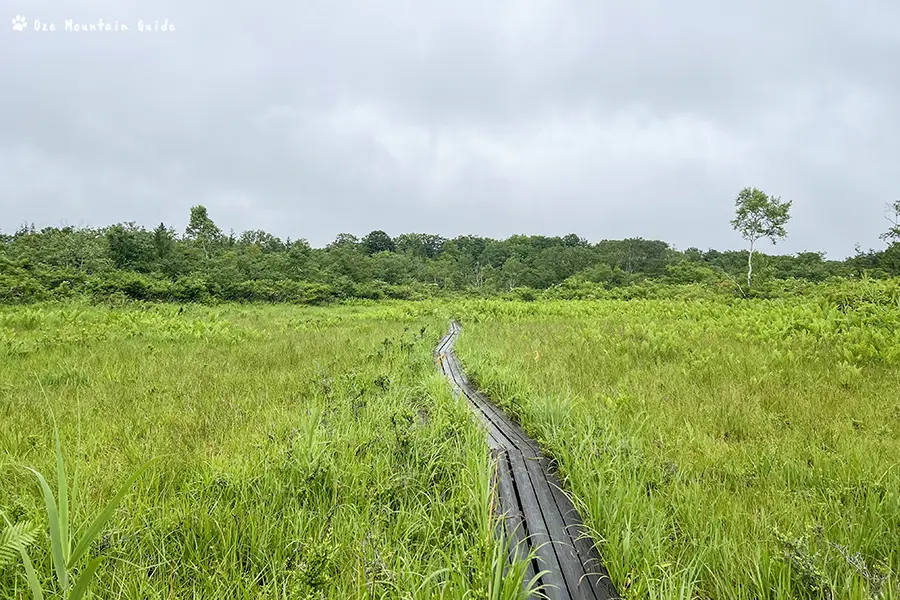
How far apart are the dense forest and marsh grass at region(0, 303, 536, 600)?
18.2m

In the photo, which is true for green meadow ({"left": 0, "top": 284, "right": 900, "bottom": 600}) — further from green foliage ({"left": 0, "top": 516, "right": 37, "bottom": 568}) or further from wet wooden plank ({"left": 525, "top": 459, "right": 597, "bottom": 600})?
wet wooden plank ({"left": 525, "top": 459, "right": 597, "bottom": 600})

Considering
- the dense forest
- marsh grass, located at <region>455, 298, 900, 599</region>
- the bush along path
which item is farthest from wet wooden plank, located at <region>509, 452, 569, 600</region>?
the dense forest

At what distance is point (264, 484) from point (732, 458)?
3.66 m

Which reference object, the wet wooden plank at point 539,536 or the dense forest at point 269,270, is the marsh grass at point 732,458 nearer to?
the wet wooden plank at point 539,536

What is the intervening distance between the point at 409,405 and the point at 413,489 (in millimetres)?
1829

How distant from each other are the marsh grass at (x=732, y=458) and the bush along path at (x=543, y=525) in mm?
126

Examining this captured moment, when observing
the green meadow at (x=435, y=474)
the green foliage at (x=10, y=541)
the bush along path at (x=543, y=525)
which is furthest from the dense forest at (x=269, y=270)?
the green foliage at (x=10, y=541)

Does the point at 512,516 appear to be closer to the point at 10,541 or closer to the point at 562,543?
the point at 562,543

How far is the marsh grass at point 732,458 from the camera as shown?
2.07m

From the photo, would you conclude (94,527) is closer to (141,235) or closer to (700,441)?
(700,441)

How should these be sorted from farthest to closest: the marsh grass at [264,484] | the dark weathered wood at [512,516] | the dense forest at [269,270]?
1. the dense forest at [269,270]
2. the dark weathered wood at [512,516]
3. the marsh grass at [264,484]

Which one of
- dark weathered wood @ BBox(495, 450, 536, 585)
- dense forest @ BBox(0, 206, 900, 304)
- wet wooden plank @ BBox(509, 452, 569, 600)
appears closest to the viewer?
wet wooden plank @ BBox(509, 452, 569, 600)

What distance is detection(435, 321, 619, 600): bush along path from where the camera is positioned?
2246 mm

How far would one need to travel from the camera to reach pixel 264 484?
9.04ft
